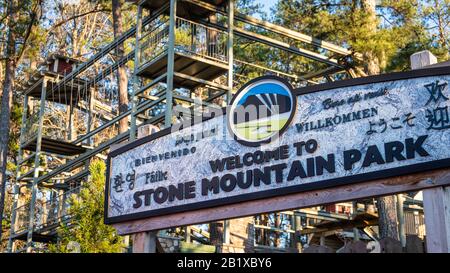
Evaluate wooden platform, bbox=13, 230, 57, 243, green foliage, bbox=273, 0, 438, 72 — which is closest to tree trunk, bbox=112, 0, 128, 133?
wooden platform, bbox=13, 230, 57, 243

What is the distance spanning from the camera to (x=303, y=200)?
5.94 m

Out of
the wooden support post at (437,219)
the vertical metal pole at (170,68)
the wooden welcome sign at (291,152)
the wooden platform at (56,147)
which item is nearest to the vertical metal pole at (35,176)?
the wooden platform at (56,147)

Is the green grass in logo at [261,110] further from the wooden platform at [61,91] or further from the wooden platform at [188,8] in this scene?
the wooden platform at [61,91]

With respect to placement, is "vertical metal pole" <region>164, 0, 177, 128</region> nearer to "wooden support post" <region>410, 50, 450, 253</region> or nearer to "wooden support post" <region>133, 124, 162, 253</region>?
"wooden support post" <region>133, 124, 162, 253</region>

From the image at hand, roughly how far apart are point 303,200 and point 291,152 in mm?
470

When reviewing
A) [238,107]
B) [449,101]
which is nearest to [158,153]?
[238,107]

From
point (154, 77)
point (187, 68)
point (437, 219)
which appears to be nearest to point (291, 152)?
point (437, 219)

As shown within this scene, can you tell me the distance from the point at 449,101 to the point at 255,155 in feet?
6.12

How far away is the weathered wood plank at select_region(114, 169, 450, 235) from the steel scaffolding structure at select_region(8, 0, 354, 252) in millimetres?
6955

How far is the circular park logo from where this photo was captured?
6.25m

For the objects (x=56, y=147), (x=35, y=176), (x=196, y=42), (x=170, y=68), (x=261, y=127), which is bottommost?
(x=261, y=127)

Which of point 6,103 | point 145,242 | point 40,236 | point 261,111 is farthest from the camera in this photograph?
point 6,103

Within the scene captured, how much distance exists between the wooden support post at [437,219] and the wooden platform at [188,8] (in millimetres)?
11037

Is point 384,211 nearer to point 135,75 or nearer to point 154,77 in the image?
point 154,77
